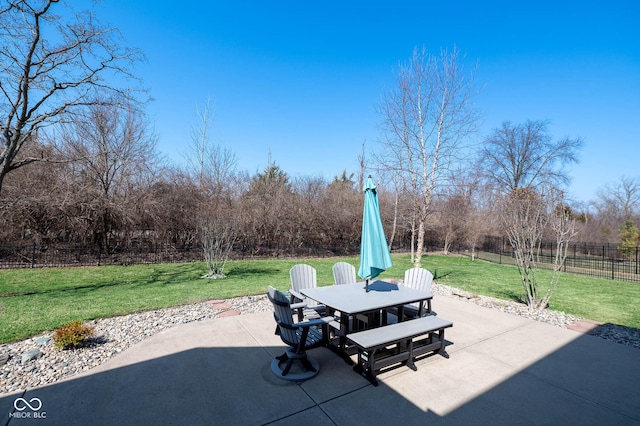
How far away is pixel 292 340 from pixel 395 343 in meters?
1.19

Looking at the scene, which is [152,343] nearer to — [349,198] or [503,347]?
[503,347]

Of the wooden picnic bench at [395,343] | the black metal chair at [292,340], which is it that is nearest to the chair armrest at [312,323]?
the black metal chair at [292,340]

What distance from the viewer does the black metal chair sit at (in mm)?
2990

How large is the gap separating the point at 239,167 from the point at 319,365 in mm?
15712

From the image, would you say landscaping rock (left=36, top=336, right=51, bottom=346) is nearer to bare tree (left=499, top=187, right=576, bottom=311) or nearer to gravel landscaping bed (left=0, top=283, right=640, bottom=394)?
gravel landscaping bed (left=0, top=283, right=640, bottom=394)

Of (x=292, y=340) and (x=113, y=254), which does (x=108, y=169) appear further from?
(x=292, y=340)

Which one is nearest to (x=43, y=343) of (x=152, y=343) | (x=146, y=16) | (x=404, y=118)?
(x=152, y=343)

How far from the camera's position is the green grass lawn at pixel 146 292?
5133 millimetres

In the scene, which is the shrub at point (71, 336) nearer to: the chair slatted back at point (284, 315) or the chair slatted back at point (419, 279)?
the chair slatted back at point (284, 315)

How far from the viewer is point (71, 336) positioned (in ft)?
11.7

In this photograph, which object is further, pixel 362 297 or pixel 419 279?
pixel 419 279

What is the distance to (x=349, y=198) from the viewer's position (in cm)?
1934

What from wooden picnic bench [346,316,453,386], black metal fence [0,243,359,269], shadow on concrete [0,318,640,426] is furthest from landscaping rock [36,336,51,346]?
black metal fence [0,243,359,269]

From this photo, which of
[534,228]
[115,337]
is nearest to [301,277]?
[115,337]
